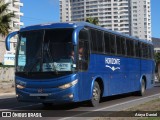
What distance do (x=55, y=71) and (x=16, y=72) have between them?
161cm

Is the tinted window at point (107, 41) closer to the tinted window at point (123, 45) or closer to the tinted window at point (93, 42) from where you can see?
the tinted window at point (93, 42)

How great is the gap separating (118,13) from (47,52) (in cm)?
11118

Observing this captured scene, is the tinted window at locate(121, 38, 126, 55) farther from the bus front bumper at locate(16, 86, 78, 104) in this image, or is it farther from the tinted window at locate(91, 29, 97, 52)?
the bus front bumper at locate(16, 86, 78, 104)

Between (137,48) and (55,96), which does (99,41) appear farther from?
(137,48)

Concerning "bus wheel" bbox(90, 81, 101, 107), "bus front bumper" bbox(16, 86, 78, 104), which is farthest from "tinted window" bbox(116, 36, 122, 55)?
"bus front bumper" bbox(16, 86, 78, 104)

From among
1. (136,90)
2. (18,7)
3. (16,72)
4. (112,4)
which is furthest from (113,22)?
(16,72)

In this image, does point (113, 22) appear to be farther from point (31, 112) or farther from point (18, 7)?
point (31, 112)

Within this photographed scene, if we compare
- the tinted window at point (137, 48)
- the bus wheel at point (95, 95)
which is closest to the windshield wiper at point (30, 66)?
the bus wheel at point (95, 95)

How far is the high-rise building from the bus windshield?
99.5 metres

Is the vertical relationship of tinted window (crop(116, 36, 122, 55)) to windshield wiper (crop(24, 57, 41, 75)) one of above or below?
above

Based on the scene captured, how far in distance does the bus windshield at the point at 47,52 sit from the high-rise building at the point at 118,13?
99.5 m

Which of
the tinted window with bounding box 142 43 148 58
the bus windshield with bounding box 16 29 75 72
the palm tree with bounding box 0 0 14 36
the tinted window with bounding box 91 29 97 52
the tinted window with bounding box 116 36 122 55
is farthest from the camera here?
the palm tree with bounding box 0 0 14 36

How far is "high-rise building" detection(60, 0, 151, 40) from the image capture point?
11631 cm

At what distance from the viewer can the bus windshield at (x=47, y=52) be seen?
1423 centimetres
